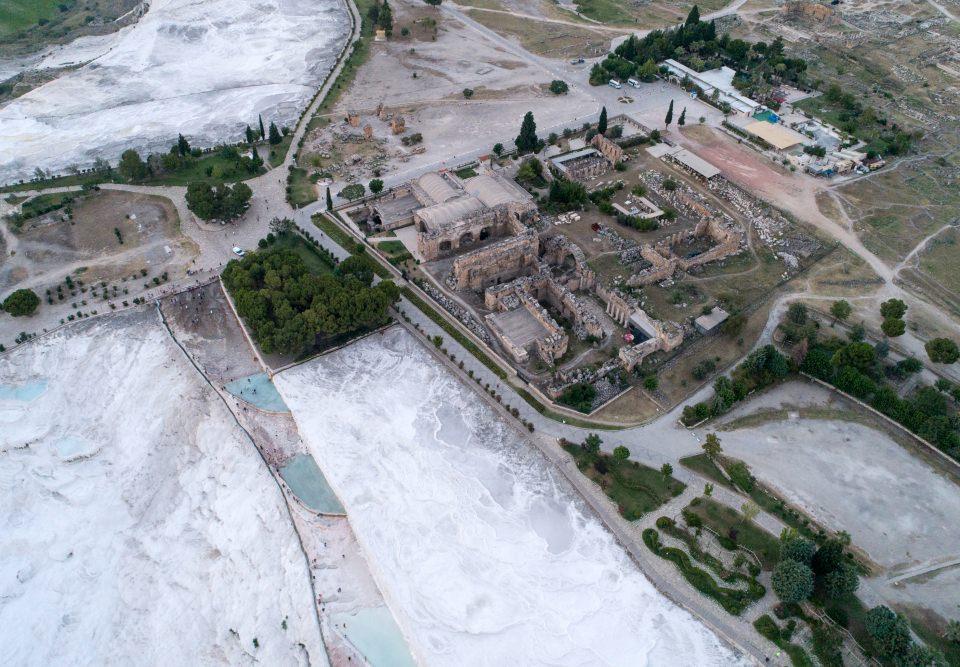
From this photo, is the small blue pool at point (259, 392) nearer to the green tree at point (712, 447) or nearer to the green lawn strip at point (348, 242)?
the green lawn strip at point (348, 242)

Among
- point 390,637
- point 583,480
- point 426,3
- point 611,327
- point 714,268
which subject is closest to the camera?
point 390,637

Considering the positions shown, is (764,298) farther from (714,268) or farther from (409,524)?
(409,524)

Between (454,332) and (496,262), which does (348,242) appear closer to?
(496,262)

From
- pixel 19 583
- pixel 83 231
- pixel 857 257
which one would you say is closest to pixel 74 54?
pixel 83 231

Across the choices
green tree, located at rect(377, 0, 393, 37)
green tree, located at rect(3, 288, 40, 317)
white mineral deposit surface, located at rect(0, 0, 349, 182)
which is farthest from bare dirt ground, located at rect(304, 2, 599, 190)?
green tree, located at rect(3, 288, 40, 317)

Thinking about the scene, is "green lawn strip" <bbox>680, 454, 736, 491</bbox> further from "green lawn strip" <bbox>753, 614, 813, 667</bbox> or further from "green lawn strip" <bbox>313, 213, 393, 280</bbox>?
"green lawn strip" <bbox>313, 213, 393, 280</bbox>

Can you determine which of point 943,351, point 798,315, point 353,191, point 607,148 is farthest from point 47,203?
point 943,351
